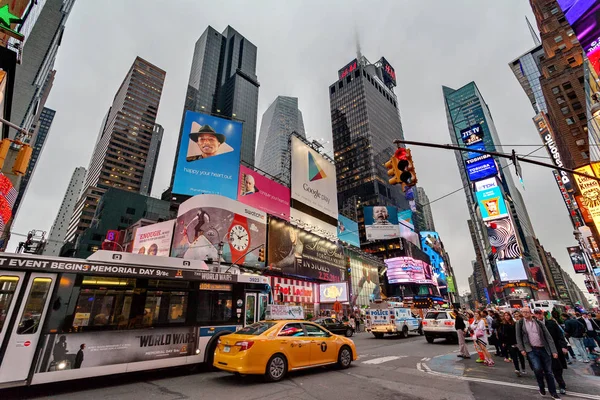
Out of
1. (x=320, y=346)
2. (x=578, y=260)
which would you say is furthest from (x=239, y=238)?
(x=578, y=260)

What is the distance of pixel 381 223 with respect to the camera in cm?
7800

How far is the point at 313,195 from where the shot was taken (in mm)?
47062

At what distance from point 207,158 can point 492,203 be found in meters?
77.0

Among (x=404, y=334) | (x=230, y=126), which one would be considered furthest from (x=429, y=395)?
(x=230, y=126)

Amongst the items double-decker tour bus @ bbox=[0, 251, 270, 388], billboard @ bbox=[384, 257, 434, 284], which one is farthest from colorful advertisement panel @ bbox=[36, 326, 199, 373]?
billboard @ bbox=[384, 257, 434, 284]

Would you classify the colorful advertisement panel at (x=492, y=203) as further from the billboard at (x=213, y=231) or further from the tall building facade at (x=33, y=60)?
the tall building facade at (x=33, y=60)

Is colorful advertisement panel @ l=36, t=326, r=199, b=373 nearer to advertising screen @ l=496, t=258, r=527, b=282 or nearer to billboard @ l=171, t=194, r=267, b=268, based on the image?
billboard @ l=171, t=194, r=267, b=268

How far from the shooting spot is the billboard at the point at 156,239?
114ft

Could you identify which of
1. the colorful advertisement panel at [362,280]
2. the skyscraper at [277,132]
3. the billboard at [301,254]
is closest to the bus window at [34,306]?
the billboard at [301,254]

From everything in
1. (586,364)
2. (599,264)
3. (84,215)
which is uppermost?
(84,215)

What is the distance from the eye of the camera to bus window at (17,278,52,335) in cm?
661

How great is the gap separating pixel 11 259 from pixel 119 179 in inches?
5097

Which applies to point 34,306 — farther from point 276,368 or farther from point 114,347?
point 276,368

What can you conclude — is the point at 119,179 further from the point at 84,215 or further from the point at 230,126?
the point at 230,126
